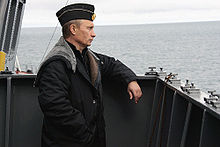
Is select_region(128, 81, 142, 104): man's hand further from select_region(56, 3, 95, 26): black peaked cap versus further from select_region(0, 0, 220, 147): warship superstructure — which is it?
select_region(56, 3, 95, 26): black peaked cap

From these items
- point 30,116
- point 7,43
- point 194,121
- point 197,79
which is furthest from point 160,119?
point 197,79

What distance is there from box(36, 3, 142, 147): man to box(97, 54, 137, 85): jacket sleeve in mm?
154

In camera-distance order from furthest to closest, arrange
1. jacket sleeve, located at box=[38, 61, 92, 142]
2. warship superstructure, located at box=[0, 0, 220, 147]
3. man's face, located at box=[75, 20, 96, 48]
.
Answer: warship superstructure, located at box=[0, 0, 220, 147] → man's face, located at box=[75, 20, 96, 48] → jacket sleeve, located at box=[38, 61, 92, 142]

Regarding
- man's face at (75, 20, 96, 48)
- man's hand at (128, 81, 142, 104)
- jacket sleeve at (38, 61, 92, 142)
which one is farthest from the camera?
man's hand at (128, 81, 142, 104)

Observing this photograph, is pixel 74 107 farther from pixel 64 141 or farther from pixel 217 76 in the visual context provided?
pixel 217 76

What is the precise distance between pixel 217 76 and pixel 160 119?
3531cm

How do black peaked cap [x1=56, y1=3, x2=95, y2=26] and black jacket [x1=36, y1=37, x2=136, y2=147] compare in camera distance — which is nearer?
black jacket [x1=36, y1=37, x2=136, y2=147]

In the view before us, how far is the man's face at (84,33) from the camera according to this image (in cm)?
241

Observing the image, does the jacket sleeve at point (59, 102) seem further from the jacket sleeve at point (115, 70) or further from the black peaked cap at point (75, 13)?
the jacket sleeve at point (115, 70)

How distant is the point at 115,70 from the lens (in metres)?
2.85

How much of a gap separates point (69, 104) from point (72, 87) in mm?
177

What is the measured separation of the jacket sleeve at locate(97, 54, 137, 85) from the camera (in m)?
2.80

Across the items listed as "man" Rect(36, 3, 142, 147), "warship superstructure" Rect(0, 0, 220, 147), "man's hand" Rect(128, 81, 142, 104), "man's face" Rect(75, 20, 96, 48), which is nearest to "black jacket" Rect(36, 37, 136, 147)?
"man" Rect(36, 3, 142, 147)

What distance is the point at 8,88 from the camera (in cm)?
299
